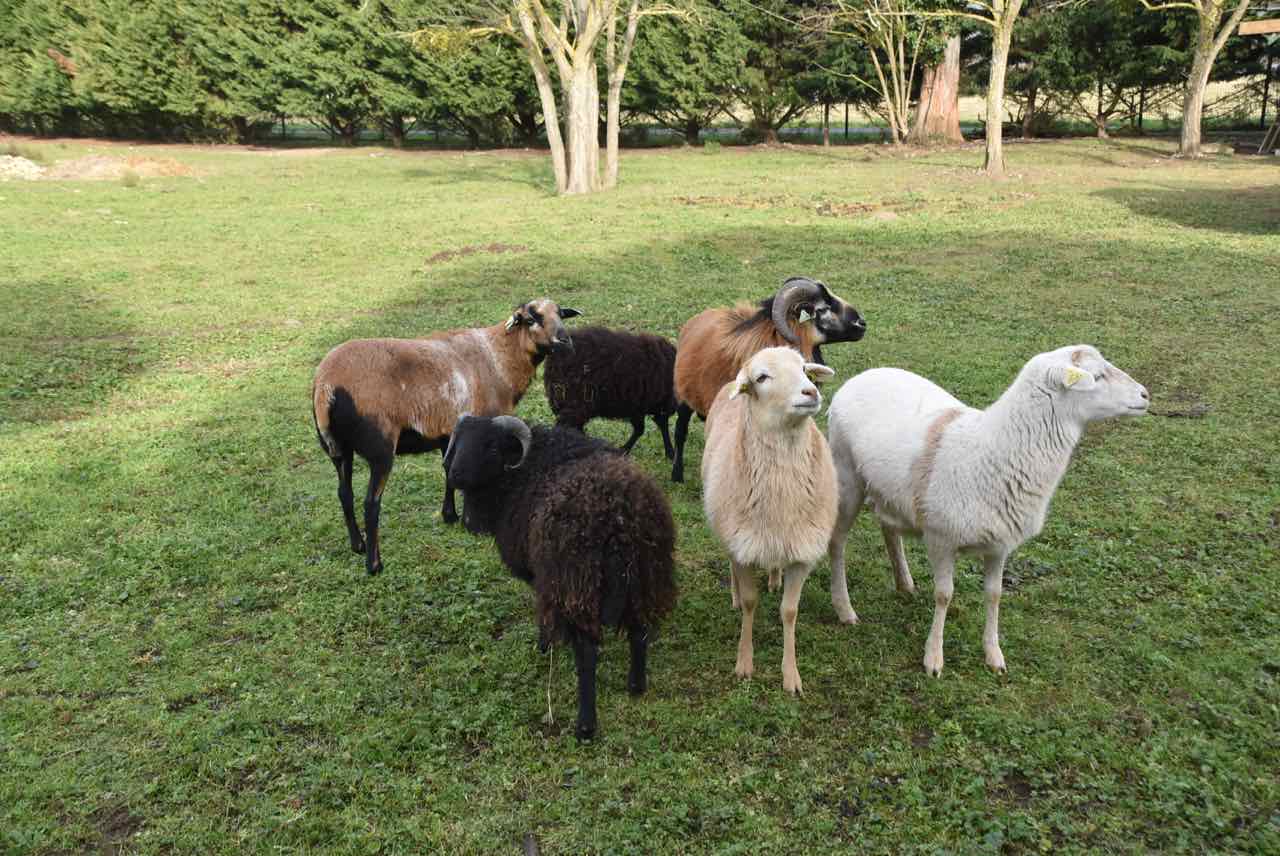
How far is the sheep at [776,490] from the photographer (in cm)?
417

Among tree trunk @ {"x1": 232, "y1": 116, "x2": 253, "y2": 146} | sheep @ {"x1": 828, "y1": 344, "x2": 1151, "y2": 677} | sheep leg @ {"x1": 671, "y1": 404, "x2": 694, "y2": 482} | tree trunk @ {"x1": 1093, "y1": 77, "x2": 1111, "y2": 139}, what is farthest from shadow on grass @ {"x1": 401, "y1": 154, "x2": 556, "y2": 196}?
tree trunk @ {"x1": 1093, "y1": 77, "x2": 1111, "y2": 139}

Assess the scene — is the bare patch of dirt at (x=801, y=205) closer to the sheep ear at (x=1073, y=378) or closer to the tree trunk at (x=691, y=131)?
the sheep ear at (x=1073, y=378)

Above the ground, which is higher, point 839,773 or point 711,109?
point 711,109

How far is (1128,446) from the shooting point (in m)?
6.96

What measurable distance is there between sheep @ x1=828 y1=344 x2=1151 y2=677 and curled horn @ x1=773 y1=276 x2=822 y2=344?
57.9 inches

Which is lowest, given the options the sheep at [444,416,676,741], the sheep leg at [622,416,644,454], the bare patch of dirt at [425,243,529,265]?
the sheep leg at [622,416,644,454]

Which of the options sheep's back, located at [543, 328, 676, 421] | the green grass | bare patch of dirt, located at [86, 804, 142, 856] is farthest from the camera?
sheep's back, located at [543, 328, 676, 421]

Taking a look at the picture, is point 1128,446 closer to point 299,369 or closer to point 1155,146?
point 299,369

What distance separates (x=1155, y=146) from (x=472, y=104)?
2570 cm

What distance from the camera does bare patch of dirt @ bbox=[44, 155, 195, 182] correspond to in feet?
80.0

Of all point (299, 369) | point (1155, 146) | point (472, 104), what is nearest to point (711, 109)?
point (472, 104)

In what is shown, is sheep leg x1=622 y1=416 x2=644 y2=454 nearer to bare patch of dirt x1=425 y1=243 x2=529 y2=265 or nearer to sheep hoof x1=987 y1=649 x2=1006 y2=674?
sheep hoof x1=987 y1=649 x2=1006 y2=674

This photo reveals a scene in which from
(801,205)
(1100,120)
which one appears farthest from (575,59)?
(1100,120)

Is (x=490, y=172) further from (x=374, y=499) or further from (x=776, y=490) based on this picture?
(x=776, y=490)
